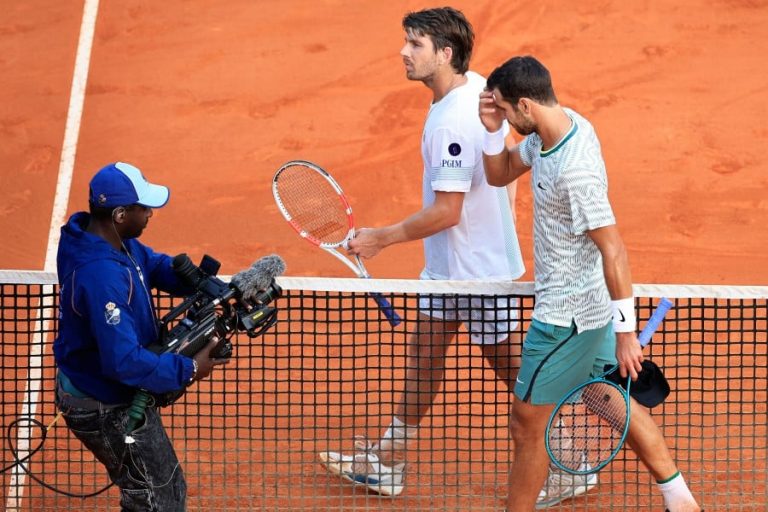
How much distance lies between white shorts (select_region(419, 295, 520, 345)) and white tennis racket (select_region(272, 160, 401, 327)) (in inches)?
14.8

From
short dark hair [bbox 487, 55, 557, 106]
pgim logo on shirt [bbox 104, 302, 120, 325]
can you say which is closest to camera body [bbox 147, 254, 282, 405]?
pgim logo on shirt [bbox 104, 302, 120, 325]

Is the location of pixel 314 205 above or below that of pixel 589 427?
above

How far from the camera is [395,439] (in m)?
6.11

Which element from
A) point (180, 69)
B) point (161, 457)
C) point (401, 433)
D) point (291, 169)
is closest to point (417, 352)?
point (401, 433)

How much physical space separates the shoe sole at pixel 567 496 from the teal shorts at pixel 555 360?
109 cm

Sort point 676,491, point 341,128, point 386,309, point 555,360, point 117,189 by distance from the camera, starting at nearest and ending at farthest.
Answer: point 117,189 → point 555,360 → point 676,491 → point 386,309 → point 341,128

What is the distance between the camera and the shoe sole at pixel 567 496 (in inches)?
236

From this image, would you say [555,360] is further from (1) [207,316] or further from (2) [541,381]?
(1) [207,316]

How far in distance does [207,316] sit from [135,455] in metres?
0.57

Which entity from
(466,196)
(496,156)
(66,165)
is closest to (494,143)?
(496,156)

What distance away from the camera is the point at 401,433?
611 centimetres

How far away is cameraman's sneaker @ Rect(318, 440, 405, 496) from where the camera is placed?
6105 millimetres

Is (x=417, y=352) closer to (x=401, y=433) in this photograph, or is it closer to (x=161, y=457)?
(x=401, y=433)

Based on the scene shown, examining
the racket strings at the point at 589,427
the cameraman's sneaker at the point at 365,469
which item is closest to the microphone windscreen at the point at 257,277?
the racket strings at the point at 589,427
